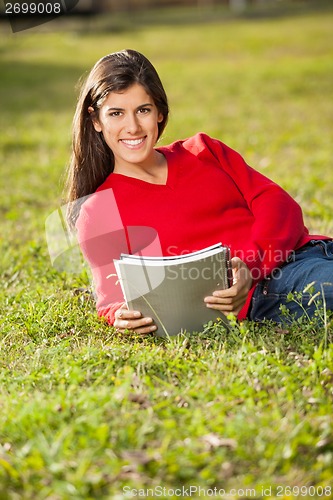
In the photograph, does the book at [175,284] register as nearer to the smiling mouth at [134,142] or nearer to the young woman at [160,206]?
the young woman at [160,206]

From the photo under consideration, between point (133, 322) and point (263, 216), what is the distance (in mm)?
714

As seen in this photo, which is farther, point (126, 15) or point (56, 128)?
point (126, 15)

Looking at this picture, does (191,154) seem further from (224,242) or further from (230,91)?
(230,91)

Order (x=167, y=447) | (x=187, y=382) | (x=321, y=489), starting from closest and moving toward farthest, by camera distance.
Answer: (x=321, y=489) < (x=167, y=447) < (x=187, y=382)

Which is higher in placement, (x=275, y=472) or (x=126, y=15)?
(x=126, y=15)

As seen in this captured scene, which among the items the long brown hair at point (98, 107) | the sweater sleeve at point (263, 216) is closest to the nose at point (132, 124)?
the long brown hair at point (98, 107)

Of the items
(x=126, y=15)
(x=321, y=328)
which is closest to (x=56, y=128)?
(x=321, y=328)

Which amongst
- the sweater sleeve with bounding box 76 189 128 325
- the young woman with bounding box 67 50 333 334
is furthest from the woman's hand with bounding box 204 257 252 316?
the sweater sleeve with bounding box 76 189 128 325

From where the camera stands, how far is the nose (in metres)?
3.11

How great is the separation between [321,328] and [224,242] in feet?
1.85

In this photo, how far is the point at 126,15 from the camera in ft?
90.1

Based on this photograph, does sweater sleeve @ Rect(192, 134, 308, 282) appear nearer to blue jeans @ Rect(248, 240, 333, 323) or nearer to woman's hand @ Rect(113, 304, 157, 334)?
blue jeans @ Rect(248, 240, 333, 323)

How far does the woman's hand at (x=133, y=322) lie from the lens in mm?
3031

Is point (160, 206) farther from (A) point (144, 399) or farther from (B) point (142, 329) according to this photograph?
(A) point (144, 399)
